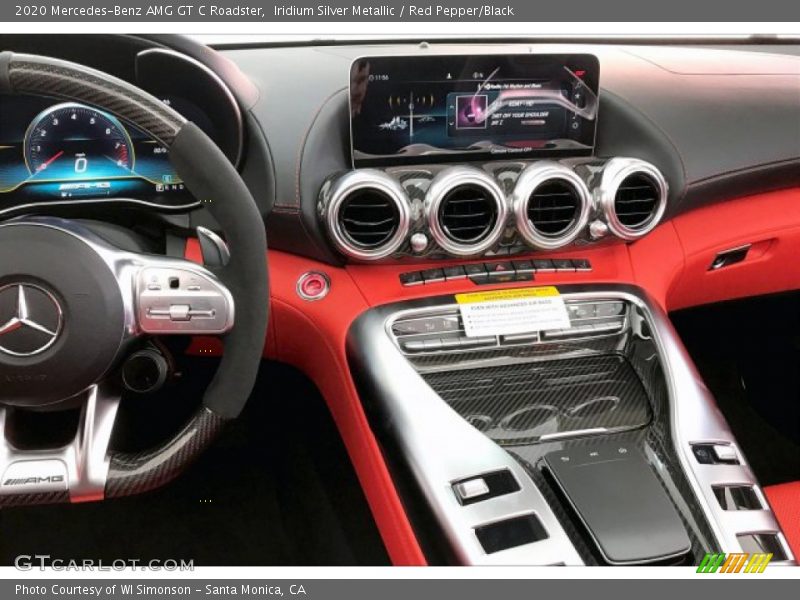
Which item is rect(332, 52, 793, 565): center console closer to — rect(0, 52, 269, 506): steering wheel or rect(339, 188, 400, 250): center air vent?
rect(339, 188, 400, 250): center air vent

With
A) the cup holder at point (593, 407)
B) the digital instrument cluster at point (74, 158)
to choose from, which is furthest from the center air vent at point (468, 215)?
the digital instrument cluster at point (74, 158)

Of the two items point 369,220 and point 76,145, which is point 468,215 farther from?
point 76,145

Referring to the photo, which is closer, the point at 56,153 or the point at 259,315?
the point at 259,315

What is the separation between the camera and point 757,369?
6.50ft

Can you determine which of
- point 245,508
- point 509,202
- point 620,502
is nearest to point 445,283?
point 509,202

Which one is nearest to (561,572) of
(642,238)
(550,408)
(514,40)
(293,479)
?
(550,408)

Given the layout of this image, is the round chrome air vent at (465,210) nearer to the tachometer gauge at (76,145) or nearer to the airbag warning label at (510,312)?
the airbag warning label at (510,312)

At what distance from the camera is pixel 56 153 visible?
47.6 inches

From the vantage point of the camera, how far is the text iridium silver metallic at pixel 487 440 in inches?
41.1

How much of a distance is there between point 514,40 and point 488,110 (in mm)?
265

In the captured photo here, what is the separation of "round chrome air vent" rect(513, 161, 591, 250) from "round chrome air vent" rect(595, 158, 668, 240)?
0.14ft

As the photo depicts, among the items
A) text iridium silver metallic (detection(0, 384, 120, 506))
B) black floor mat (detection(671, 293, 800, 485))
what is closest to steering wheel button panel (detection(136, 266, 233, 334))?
text iridium silver metallic (detection(0, 384, 120, 506))

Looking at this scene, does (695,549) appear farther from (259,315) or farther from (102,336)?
(102,336)

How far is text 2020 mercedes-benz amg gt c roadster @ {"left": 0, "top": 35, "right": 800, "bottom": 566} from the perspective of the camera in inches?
39.4
